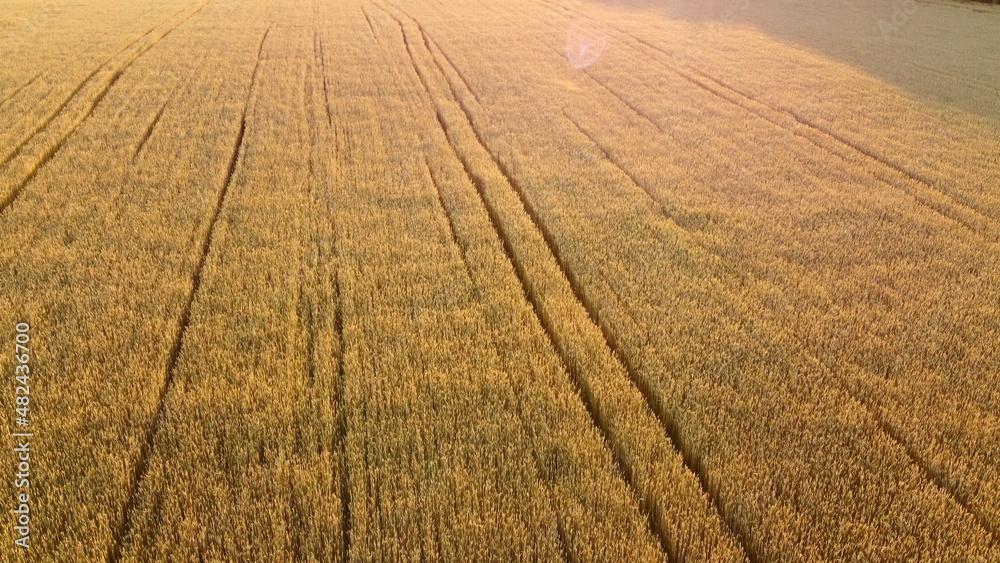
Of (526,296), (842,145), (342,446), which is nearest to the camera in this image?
(342,446)

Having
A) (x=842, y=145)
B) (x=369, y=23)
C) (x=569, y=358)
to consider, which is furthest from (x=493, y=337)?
(x=369, y=23)

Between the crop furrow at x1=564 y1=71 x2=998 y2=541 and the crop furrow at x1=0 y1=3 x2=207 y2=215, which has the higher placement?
the crop furrow at x1=0 y1=3 x2=207 y2=215

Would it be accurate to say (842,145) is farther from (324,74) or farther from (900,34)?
(900,34)

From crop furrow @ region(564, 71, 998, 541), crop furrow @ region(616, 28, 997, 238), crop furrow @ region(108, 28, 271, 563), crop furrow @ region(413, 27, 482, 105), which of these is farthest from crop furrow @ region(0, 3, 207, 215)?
crop furrow @ region(616, 28, 997, 238)

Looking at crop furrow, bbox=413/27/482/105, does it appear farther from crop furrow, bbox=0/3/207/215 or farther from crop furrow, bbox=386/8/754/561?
crop furrow, bbox=0/3/207/215

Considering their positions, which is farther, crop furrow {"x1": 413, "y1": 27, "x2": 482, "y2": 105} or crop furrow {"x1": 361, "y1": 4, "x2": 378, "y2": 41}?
crop furrow {"x1": 361, "y1": 4, "x2": 378, "y2": 41}

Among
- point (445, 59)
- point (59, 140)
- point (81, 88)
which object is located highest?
point (445, 59)

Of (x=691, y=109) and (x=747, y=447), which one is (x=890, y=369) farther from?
(x=691, y=109)
